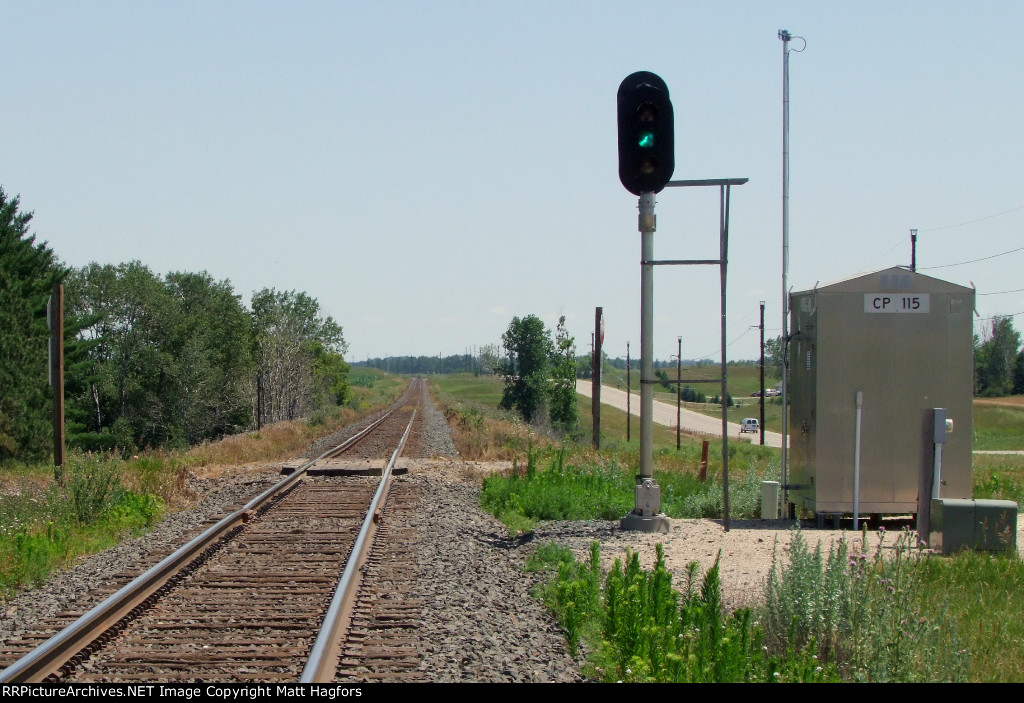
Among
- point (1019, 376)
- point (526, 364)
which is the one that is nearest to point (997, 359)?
point (1019, 376)

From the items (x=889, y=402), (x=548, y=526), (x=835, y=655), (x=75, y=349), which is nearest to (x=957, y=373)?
(x=889, y=402)

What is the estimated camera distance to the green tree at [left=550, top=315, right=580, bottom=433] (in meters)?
58.2

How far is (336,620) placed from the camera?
666 cm

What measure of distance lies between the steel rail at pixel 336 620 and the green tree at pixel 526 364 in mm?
63762

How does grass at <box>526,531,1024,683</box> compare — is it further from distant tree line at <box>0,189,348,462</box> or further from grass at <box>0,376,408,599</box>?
distant tree line at <box>0,189,348,462</box>

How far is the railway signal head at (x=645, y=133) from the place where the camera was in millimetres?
9805

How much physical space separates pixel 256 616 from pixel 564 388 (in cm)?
5293

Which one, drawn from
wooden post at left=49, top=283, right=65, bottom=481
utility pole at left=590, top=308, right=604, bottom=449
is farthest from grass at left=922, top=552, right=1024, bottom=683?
utility pole at left=590, top=308, right=604, bottom=449

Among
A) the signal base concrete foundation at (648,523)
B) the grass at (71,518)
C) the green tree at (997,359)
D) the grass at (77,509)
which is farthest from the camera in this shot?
the green tree at (997,359)

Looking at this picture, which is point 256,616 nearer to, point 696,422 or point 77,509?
point 77,509

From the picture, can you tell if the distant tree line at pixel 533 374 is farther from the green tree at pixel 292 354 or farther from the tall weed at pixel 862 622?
the tall weed at pixel 862 622

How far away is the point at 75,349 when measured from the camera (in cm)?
5822

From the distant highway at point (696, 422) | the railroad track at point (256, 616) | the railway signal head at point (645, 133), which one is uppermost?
the railway signal head at point (645, 133)

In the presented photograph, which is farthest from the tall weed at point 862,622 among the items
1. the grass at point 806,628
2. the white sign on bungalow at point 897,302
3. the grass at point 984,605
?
the white sign on bungalow at point 897,302
